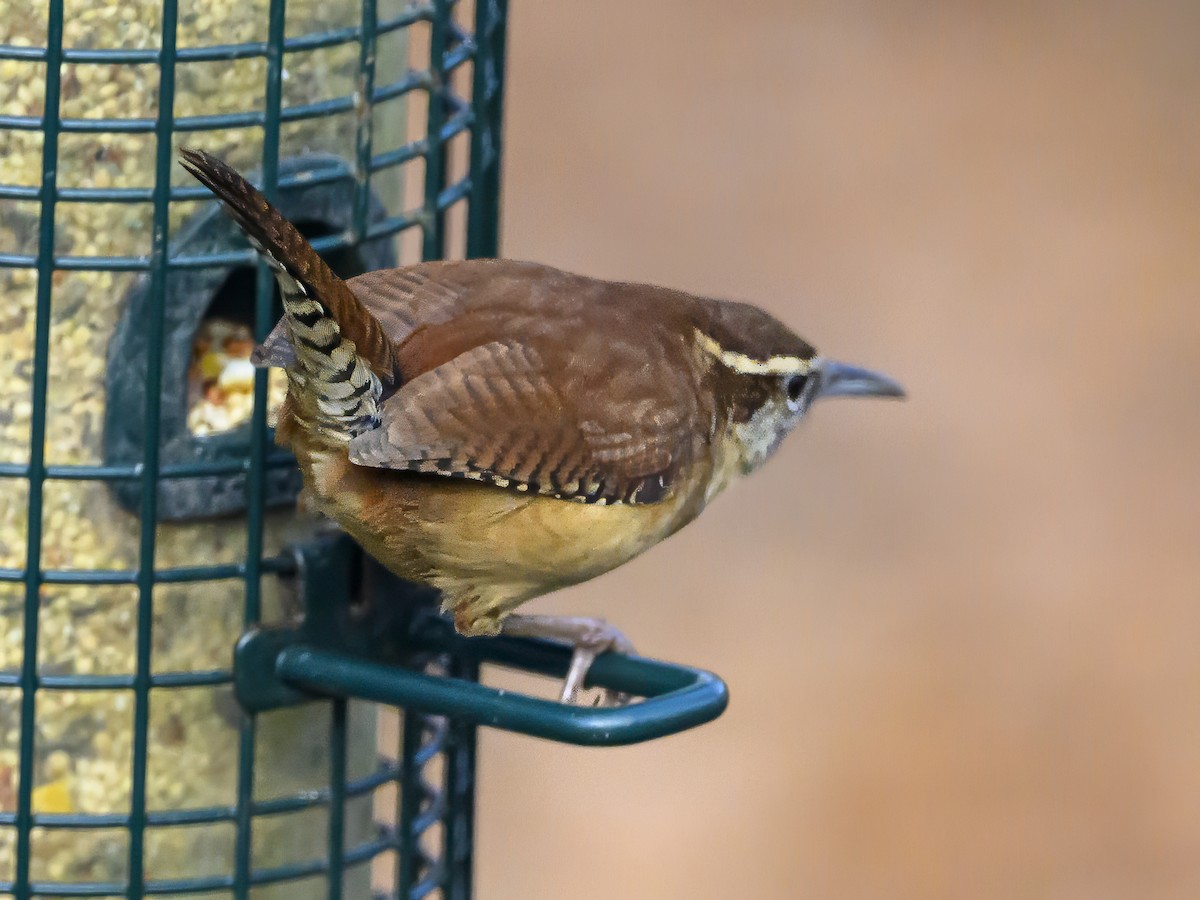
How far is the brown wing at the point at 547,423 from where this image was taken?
3076 mm

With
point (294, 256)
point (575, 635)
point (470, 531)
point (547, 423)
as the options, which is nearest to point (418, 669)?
point (575, 635)

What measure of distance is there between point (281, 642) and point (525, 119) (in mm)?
5153

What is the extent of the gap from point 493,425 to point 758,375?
0.79 meters

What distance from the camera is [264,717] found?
354cm

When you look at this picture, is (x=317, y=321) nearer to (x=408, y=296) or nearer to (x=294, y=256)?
(x=294, y=256)

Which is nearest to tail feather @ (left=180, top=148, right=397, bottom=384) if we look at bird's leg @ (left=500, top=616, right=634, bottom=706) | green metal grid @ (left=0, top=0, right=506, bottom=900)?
green metal grid @ (left=0, top=0, right=506, bottom=900)

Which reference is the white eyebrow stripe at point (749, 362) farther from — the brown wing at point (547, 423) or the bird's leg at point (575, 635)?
the bird's leg at point (575, 635)

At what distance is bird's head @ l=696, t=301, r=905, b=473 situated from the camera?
3791 millimetres

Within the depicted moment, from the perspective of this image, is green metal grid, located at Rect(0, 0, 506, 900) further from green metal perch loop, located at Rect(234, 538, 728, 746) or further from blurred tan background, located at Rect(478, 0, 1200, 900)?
blurred tan background, located at Rect(478, 0, 1200, 900)

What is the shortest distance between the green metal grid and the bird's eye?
25.3 inches

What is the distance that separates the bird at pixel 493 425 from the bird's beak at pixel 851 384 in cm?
38

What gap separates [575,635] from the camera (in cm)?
363

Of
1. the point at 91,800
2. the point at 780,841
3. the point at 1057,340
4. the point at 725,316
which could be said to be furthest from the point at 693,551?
the point at 91,800

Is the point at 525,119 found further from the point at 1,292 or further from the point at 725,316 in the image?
the point at 1,292
